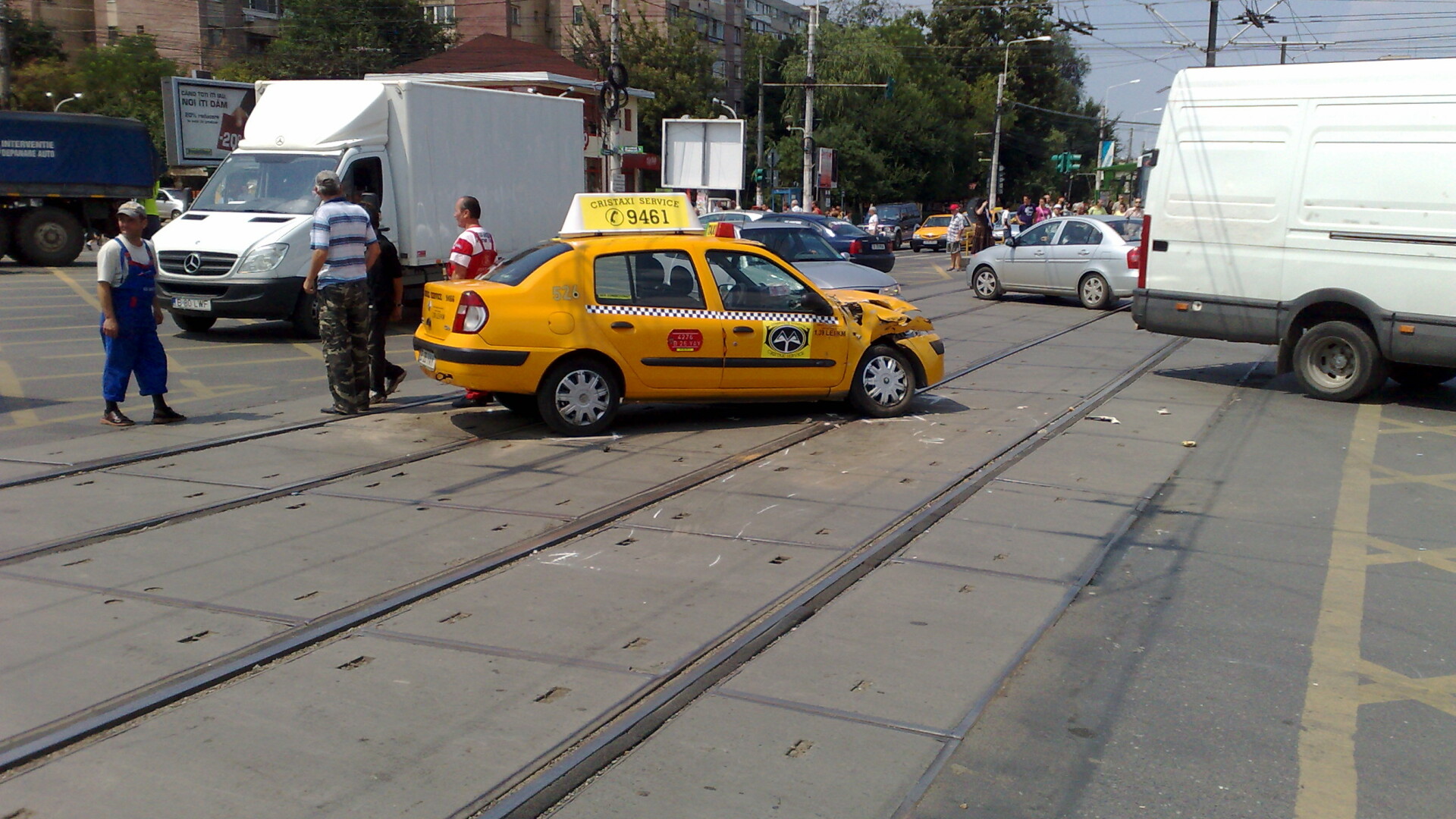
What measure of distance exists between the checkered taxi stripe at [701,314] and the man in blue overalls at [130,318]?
3402 mm

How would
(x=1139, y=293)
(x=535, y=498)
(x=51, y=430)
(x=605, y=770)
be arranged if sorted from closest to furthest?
(x=605, y=770), (x=535, y=498), (x=51, y=430), (x=1139, y=293)

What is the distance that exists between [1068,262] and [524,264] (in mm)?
13275

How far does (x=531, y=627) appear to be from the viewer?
16.6 ft

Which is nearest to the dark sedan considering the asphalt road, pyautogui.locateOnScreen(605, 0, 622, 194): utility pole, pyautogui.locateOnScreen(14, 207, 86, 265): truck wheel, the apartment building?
pyautogui.locateOnScreen(605, 0, 622, 194): utility pole

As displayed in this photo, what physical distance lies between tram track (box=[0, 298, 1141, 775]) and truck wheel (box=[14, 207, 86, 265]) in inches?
762

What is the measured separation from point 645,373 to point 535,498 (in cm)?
213

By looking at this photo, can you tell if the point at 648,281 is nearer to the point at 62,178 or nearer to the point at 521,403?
the point at 521,403

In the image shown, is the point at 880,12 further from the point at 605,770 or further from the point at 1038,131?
the point at 605,770

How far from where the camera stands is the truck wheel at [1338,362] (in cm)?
1087

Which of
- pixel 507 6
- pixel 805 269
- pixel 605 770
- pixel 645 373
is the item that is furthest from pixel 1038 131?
pixel 605 770

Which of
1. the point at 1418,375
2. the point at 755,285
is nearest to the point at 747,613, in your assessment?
the point at 755,285

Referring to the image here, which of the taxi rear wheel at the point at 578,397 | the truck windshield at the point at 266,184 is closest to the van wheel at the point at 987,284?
the truck windshield at the point at 266,184

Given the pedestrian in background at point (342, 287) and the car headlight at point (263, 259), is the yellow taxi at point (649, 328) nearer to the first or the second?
the pedestrian in background at point (342, 287)

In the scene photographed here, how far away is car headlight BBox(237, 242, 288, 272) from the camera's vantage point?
13.6 metres
